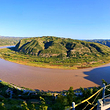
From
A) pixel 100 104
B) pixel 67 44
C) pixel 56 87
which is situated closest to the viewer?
pixel 100 104

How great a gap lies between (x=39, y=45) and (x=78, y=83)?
6889 cm

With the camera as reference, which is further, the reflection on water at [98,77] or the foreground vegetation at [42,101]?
the reflection on water at [98,77]

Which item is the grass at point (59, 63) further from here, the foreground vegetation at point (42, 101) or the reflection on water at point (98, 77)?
the foreground vegetation at point (42, 101)

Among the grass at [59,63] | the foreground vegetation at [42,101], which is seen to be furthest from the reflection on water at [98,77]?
the foreground vegetation at [42,101]

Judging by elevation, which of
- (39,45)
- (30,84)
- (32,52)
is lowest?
(30,84)

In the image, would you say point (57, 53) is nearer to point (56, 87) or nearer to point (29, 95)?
point (56, 87)

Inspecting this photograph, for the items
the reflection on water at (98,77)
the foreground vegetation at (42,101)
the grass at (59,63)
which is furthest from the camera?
the grass at (59,63)

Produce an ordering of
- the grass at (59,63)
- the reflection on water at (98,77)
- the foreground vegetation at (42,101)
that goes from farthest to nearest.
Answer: the grass at (59,63), the reflection on water at (98,77), the foreground vegetation at (42,101)

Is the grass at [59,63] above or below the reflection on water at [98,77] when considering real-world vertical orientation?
above

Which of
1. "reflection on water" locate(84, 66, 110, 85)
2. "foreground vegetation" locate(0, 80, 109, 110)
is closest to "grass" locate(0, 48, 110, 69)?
"reflection on water" locate(84, 66, 110, 85)

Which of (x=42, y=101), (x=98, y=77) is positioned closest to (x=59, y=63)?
(x=98, y=77)

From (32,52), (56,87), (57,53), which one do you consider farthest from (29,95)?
(32,52)

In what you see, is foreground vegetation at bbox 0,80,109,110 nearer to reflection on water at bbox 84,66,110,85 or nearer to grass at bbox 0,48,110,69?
reflection on water at bbox 84,66,110,85

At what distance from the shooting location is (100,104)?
192 inches
